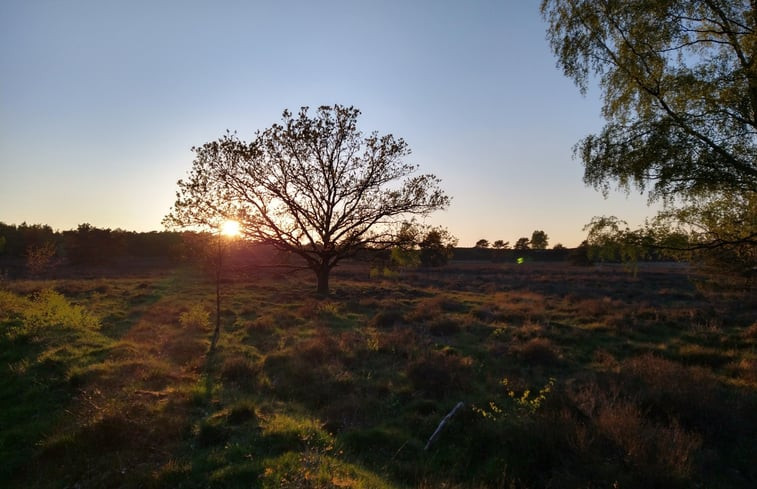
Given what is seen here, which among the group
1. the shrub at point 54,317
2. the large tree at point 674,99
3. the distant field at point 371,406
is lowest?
the distant field at point 371,406

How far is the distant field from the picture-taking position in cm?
588

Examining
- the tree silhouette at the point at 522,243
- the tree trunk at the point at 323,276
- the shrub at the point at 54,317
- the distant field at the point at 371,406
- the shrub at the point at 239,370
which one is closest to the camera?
the distant field at the point at 371,406

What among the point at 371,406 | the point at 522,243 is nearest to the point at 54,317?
the point at 371,406

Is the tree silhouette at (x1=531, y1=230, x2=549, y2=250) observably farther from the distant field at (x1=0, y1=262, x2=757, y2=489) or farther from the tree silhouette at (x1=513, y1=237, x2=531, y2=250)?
the distant field at (x1=0, y1=262, x2=757, y2=489)

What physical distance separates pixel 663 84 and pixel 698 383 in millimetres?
6864

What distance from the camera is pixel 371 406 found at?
28.4 feet

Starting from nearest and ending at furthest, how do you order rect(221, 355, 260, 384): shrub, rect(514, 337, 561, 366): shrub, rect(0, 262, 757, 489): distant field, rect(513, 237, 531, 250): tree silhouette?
rect(0, 262, 757, 489): distant field < rect(221, 355, 260, 384): shrub < rect(514, 337, 561, 366): shrub < rect(513, 237, 531, 250): tree silhouette

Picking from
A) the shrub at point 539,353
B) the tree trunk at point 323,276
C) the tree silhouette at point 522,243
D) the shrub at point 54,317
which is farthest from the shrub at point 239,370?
the tree silhouette at point 522,243

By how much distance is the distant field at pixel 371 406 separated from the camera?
A: 588 cm

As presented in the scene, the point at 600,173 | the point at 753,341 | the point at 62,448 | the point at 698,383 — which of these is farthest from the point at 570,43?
the point at 62,448

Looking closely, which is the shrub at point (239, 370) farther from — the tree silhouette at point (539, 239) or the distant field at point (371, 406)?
the tree silhouette at point (539, 239)

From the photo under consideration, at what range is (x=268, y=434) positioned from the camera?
22.1ft

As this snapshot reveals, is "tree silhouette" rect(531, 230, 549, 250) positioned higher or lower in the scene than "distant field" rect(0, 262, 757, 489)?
higher

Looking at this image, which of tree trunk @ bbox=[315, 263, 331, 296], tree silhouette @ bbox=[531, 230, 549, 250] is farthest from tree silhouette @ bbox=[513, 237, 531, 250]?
tree trunk @ bbox=[315, 263, 331, 296]
